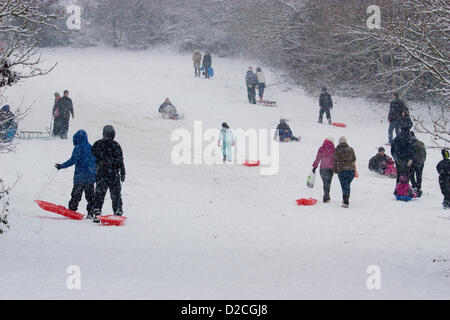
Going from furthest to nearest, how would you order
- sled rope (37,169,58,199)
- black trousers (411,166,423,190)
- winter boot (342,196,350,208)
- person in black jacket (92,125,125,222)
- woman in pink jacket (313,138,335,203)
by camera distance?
black trousers (411,166,423,190), woman in pink jacket (313,138,335,203), sled rope (37,169,58,199), winter boot (342,196,350,208), person in black jacket (92,125,125,222)

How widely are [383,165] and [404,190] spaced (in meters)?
2.74

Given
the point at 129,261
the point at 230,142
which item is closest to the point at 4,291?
the point at 129,261

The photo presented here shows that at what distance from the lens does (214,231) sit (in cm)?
950

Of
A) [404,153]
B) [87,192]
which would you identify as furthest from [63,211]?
[404,153]

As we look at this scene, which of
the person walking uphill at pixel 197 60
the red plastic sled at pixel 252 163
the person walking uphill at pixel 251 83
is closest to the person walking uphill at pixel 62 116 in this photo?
the red plastic sled at pixel 252 163

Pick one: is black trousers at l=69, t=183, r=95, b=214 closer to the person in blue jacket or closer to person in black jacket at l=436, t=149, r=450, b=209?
the person in blue jacket

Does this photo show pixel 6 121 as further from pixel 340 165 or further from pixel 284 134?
pixel 284 134

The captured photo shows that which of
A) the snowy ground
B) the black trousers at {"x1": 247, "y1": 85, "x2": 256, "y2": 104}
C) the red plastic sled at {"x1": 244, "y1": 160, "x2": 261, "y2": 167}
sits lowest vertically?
the snowy ground

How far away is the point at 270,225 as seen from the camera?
10070 mm

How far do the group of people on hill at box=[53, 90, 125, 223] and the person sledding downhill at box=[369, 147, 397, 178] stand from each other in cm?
Answer: 849

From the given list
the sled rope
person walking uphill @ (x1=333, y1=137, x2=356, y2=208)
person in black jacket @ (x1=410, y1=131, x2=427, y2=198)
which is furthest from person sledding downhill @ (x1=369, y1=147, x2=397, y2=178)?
the sled rope

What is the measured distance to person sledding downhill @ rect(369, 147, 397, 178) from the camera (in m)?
14.8

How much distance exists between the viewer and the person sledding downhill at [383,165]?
48.5 ft

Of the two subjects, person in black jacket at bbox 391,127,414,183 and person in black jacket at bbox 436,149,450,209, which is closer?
person in black jacket at bbox 436,149,450,209
